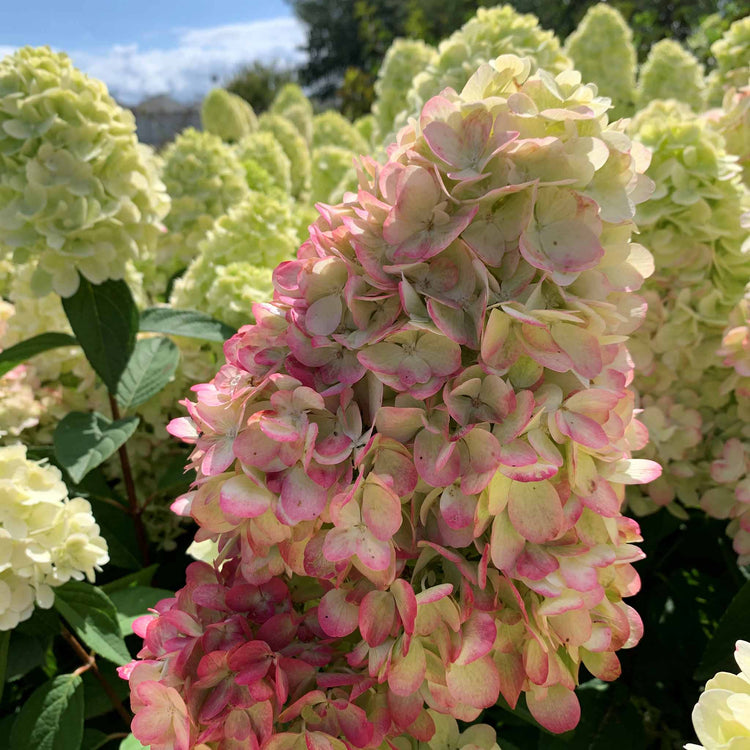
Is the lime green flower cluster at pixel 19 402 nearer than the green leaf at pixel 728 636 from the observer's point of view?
No

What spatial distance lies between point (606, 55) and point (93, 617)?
2.29 m

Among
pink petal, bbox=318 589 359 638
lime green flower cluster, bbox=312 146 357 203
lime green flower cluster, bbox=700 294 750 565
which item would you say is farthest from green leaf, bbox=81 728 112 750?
lime green flower cluster, bbox=312 146 357 203

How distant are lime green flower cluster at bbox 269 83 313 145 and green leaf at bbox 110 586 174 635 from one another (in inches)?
160

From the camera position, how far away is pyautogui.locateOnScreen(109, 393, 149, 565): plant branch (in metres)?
0.99

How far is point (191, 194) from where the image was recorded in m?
1.49

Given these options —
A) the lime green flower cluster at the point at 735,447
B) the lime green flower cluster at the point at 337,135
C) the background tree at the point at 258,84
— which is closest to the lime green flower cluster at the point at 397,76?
the lime green flower cluster at the point at 337,135

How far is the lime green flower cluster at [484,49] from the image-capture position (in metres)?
1.12

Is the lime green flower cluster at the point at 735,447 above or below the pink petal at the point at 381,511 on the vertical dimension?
below

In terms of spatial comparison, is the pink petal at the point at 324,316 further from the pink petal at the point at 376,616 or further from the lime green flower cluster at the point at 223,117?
the lime green flower cluster at the point at 223,117

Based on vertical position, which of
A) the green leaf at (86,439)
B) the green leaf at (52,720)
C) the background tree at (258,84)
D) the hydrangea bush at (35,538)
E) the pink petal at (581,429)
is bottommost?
the background tree at (258,84)

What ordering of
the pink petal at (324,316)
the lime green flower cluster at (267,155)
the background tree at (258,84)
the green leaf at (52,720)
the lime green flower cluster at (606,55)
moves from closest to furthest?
the pink petal at (324,316) → the green leaf at (52,720) → the lime green flower cluster at (267,155) → the lime green flower cluster at (606,55) → the background tree at (258,84)

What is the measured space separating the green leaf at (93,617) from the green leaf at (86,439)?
0.12 metres

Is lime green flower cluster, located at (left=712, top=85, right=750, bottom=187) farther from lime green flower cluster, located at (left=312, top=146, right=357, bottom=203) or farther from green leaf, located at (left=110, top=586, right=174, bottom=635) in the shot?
lime green flower cluster, located at (left=312, top=146, right=357, bottom=203)

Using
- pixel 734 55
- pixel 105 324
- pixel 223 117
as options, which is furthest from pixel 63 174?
pixel 223 117
